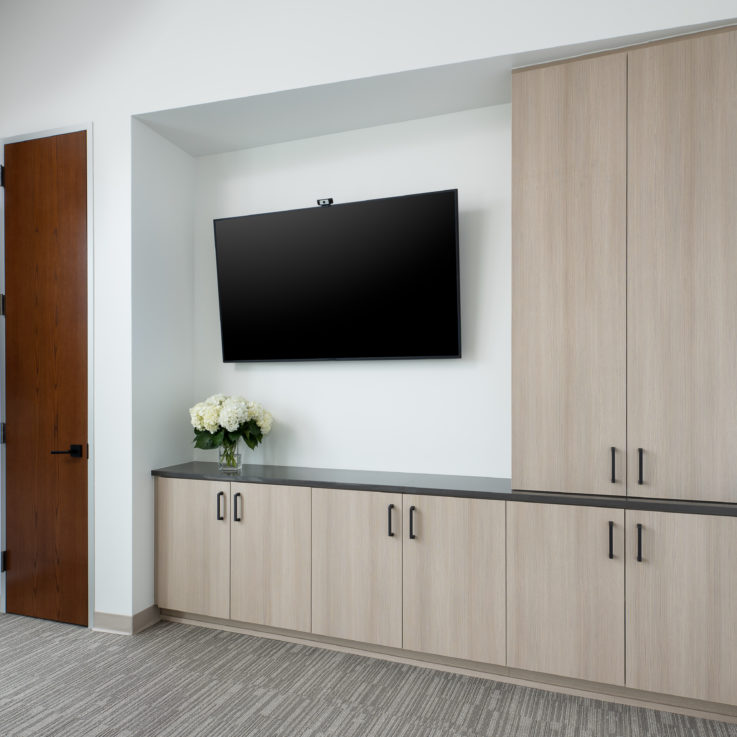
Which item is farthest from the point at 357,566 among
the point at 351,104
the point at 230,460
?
the point at 351,104

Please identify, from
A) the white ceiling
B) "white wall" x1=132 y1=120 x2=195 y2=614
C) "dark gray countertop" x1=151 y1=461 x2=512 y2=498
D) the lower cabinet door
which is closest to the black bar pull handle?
the lower cabinet door

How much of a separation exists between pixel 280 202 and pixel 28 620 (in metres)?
2.68

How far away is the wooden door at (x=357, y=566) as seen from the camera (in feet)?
8.87

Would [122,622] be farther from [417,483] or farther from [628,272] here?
[628,272]

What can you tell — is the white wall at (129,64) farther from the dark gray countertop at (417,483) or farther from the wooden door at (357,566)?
the wooden door at (357,566)

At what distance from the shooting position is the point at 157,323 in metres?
3.24

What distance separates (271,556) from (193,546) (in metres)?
0.47

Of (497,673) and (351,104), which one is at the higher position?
(351,104)

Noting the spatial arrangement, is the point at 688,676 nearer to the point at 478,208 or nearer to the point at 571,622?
the point at 571,622

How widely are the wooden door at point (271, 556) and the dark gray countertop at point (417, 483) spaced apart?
0.31 ft

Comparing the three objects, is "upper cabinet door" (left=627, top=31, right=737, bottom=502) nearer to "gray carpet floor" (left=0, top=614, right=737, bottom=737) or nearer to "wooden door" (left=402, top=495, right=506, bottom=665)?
"wooden door" (left=402, top=495, right=506, bottom=665)

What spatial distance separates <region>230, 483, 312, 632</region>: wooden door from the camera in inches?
113

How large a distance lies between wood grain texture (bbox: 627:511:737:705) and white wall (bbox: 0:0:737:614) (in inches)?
79.0

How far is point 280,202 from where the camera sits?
3385 mm
